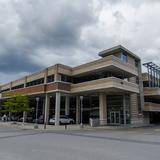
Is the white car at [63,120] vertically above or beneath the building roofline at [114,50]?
beneath

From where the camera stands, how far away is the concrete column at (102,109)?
1313 inches

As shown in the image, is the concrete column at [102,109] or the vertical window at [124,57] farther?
the vertical window at [124,57]

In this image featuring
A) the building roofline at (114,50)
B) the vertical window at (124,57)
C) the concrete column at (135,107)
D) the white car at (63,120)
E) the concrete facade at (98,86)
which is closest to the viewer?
the concrete facade at (98,86)

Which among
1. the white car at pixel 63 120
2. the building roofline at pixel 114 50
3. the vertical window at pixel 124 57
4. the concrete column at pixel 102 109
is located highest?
the building roofline at pixel 114 50

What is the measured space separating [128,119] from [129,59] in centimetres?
1140

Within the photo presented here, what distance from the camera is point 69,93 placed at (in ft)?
116

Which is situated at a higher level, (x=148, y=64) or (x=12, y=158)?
(x=148, y=64)

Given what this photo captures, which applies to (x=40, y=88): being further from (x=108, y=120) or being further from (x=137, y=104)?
(x=137, y=104)

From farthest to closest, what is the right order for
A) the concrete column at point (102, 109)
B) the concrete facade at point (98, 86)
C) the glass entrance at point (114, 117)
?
the glass entrance at point (114, 117) → the concrete column at point (102, 109) → the concrete facade at point (98, 86)

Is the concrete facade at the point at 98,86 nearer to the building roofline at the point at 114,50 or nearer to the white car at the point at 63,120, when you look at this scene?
the building roofline at the point at 114,50

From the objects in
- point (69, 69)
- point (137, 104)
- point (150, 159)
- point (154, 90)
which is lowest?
point (150, 159)

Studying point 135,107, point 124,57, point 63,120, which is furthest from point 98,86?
point 135,107

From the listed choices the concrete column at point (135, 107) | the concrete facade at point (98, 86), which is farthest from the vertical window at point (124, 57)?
the concrete column at point (135, 107)

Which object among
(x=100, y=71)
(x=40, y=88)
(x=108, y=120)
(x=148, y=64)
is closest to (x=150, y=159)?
(x=100, y=71)
